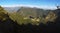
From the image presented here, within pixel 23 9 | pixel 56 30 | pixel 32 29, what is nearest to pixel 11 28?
pixel 32 29

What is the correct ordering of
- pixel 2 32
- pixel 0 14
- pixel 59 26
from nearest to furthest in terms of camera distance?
pixel 2 32
pixel 59 26
pixel 0 14

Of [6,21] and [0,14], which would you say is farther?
[0,14]

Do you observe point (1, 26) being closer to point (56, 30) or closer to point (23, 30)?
point (23, 30)

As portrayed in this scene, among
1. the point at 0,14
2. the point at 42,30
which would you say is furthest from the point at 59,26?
the point at 0,14

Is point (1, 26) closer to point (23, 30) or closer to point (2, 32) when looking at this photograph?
point (2, 32)

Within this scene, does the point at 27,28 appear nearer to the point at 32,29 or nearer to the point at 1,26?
the point at 32,29

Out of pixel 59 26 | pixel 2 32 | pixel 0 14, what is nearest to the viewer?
pixel 2 32

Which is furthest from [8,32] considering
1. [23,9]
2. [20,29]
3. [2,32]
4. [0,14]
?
[23,9]

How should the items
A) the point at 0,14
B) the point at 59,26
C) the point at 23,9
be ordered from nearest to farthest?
the point at 59,26
the point at 0,14
the point at 23,9
